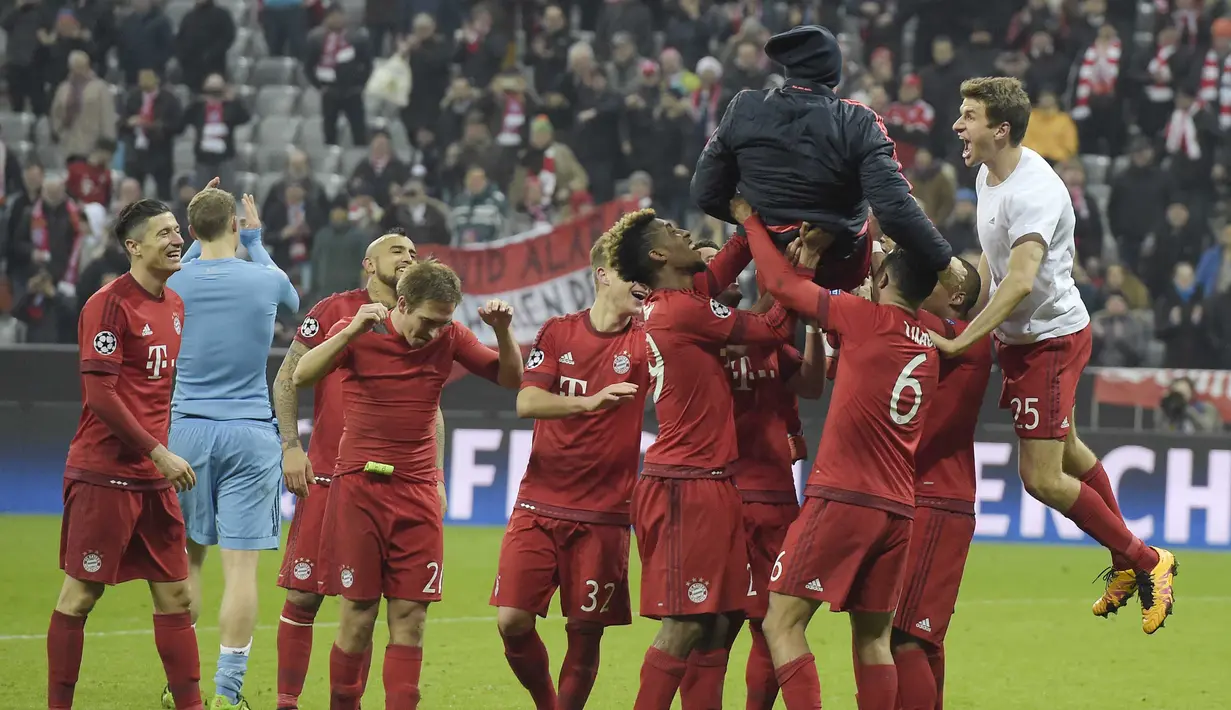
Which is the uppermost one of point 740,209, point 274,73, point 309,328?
point 274,73

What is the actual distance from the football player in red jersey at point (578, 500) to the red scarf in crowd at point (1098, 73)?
12.5 m

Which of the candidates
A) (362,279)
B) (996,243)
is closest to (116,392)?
(996,243)

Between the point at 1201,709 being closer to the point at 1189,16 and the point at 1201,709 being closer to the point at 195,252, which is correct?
the point at 195,252

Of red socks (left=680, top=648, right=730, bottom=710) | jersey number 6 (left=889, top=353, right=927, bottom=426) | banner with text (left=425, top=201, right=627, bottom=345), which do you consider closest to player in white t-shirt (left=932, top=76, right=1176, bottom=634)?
jersey number 6 (left=889, top=353, right=927, bottom=426)

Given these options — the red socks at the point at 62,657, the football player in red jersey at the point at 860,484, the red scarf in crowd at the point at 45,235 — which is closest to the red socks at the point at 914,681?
the football player in red jersey at the point at 860,484

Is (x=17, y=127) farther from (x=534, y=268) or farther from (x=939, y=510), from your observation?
(x=939, y=510)

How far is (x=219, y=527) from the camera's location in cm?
715

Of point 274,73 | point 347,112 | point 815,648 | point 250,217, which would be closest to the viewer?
point 250,217

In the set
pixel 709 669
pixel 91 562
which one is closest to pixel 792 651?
pixel 709 669

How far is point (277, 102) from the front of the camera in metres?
19.6

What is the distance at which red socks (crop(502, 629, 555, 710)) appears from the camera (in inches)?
249

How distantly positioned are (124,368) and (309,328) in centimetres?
80

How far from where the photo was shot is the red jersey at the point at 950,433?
20.4 feet

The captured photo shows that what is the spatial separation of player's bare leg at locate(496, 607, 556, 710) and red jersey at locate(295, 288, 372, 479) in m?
1.13
